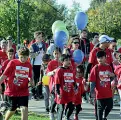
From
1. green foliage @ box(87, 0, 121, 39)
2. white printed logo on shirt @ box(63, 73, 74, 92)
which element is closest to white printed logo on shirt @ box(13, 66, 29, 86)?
white printed logo on shirt @ box(63, 73, 74, 92)

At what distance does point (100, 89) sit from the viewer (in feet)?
28.2

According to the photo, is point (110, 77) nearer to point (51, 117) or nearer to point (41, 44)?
point (51, 117)

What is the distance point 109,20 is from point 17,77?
4026cm

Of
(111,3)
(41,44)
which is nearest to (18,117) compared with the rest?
(41,44)

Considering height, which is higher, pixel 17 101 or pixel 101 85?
pixel 101 85

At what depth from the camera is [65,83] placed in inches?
339

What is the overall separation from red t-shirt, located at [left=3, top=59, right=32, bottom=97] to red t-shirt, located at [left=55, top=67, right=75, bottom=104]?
643 millimetres

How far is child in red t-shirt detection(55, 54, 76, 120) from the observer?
8469mm

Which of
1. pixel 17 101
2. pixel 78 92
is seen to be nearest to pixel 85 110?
pixel 78 92

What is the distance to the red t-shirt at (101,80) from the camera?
8.51 metres

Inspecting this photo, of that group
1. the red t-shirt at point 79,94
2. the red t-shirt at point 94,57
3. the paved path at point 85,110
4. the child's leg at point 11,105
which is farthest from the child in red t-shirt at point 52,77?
the child's leg at point 11,105

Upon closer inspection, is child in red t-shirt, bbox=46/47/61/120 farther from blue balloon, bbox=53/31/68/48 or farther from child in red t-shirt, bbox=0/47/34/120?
blue balloon, bbox=53/31/68/48

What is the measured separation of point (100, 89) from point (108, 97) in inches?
9.1

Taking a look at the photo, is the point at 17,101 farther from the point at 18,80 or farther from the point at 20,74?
the point at 20,74
